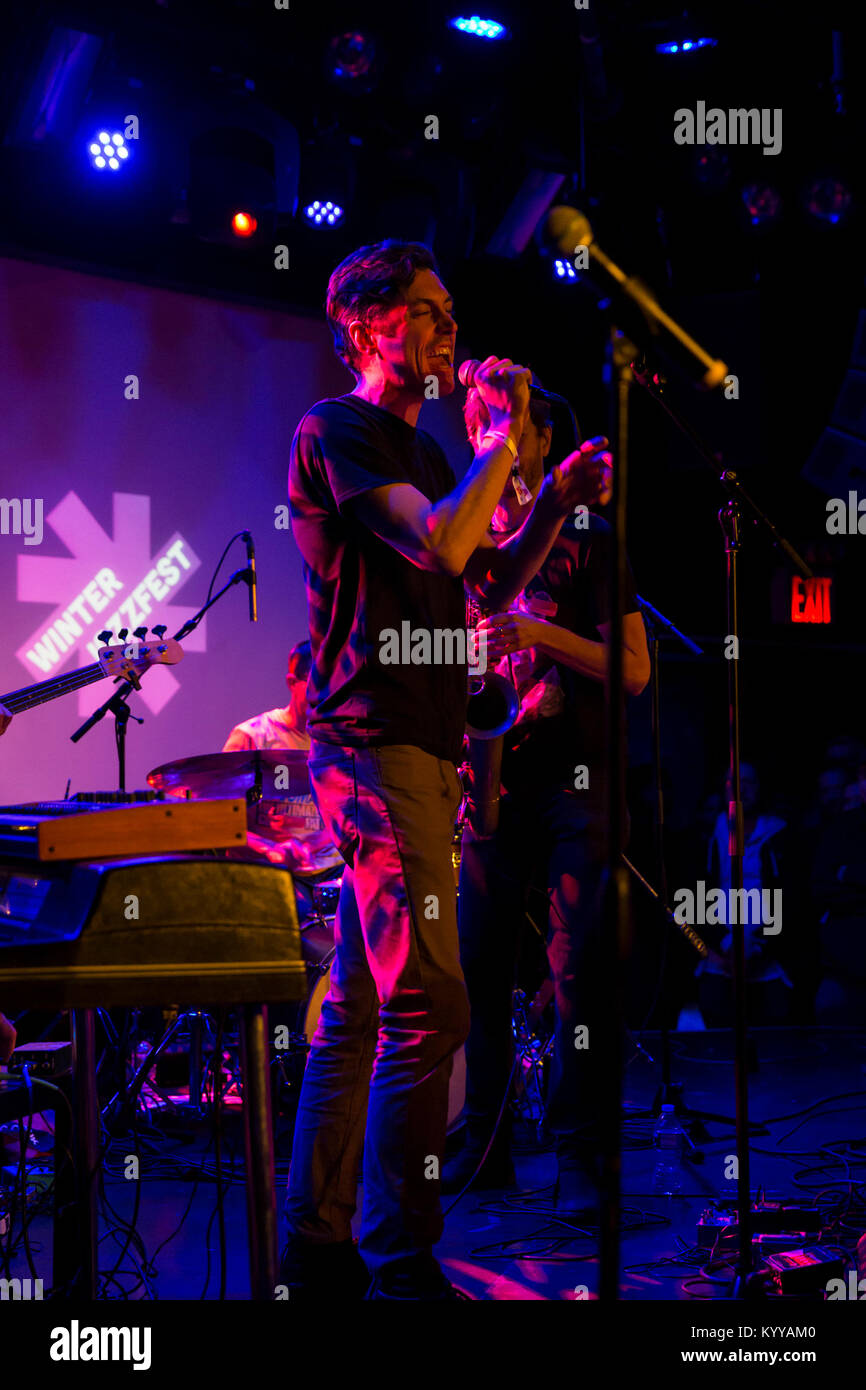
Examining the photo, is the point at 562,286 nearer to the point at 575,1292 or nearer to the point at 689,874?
the point at 689,874

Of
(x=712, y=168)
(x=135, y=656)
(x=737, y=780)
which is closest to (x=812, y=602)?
(x=712, y=168)

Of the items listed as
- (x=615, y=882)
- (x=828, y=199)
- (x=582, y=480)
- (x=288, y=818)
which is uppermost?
(x=828, y=199)

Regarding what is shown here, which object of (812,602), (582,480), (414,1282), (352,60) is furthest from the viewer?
(812,602)

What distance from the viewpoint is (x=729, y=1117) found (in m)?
4.89

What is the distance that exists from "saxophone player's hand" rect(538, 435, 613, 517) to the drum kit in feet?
6.71

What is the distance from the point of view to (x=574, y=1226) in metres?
3.26

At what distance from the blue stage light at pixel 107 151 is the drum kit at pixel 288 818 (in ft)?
11.2

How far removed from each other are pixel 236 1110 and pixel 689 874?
4693mm

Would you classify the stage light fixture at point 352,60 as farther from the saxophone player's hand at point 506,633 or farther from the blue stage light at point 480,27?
the saxophone player's hand at point 506,633

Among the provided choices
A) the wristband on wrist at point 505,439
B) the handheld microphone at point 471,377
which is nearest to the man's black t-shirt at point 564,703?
the handheld microphone at point 471,377

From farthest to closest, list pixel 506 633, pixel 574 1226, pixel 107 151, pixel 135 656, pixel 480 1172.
Answer: pixel 107 151 < pixel 135 656 < pixel 480 1172 < pixel 574 1226 < pixel 506 633

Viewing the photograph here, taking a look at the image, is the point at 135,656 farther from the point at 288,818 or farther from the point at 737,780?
the point at 737,780

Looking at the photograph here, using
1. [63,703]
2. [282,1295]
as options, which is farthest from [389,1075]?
[63,703]

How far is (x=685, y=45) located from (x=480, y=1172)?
5.25m
